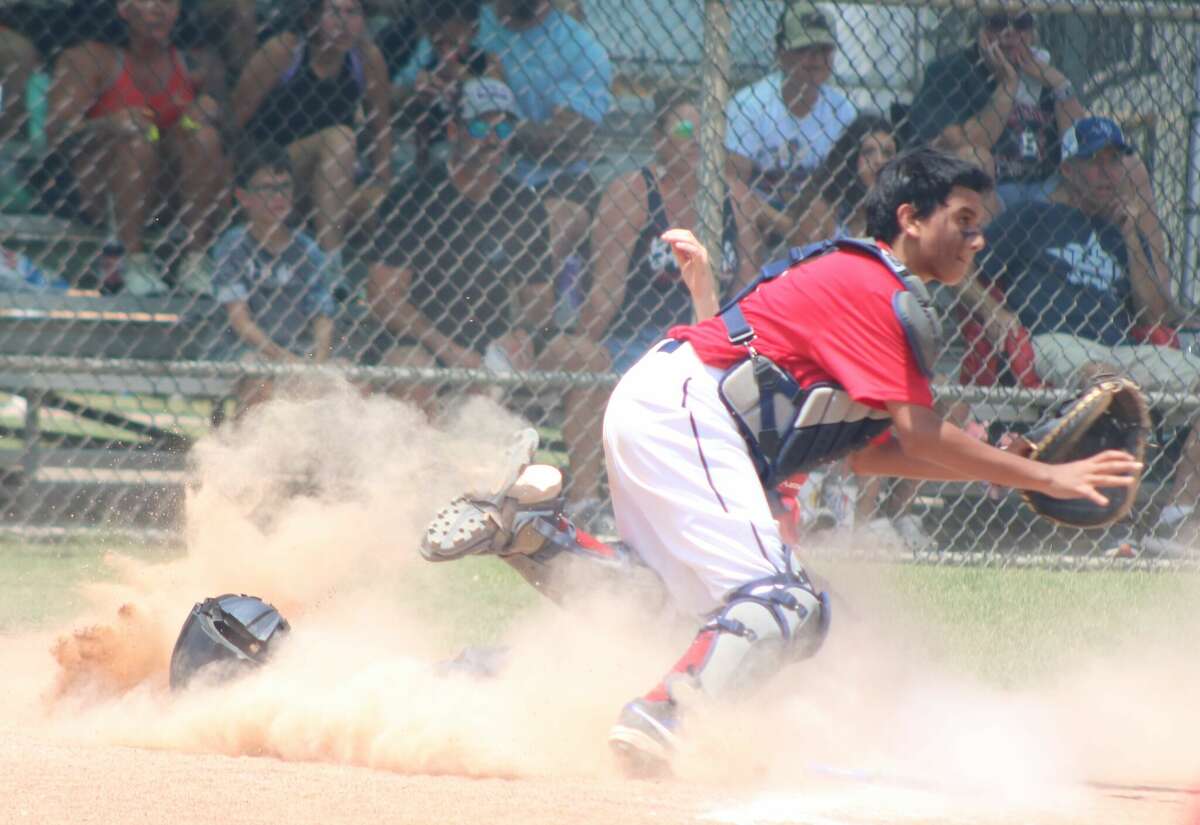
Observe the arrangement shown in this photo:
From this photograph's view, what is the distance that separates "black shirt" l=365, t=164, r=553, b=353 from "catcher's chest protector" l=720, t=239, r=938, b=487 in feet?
10.6

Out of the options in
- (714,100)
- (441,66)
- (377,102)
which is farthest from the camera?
(377,102)

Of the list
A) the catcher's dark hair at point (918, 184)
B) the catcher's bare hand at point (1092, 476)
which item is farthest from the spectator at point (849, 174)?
the catcher's bare hand at point (1092, 476)

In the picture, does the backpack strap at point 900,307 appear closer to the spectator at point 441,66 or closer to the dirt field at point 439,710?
the dirt field at point 439,710

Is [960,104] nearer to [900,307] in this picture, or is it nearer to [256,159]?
[256,159]

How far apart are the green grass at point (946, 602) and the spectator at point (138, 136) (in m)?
1.64

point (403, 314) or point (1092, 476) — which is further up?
point (1092, 476)

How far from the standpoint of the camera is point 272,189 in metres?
6.82

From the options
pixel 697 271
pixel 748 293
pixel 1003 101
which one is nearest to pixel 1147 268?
pixel 1003 101

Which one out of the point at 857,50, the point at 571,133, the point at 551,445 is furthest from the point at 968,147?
the point at 551,445

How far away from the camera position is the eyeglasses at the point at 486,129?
683 centimetres

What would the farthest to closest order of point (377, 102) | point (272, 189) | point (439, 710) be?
point (377, 102), point (272, 189), point (439, 710)

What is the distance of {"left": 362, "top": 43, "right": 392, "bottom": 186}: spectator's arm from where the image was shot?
6961 mm

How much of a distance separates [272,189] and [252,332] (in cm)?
74

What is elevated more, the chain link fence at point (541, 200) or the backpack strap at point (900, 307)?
the backpack strap at point (900, 307)
